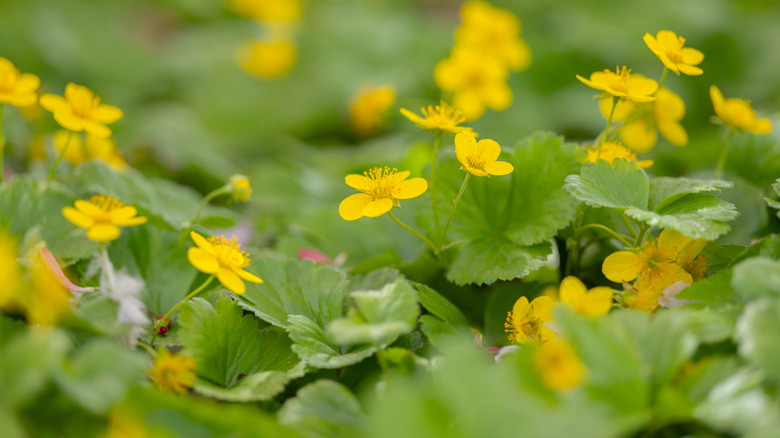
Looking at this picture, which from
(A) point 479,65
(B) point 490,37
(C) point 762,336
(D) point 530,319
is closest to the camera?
(C) point 762,336

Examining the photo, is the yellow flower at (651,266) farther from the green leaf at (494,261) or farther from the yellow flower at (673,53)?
the yellow flower at (673,53)

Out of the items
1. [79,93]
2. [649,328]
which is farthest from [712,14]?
[79,93]

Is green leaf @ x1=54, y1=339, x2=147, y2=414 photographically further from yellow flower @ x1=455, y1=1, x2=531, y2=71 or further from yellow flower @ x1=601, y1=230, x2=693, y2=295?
yellow flower @ x1=455, y1=1, x2=531, y2=71

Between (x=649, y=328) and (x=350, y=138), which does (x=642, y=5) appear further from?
(x=649, y=328)

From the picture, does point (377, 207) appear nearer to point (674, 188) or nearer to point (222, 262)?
point (222, 262)

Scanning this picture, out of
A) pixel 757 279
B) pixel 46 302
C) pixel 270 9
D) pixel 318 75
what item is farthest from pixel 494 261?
pixel 270 9

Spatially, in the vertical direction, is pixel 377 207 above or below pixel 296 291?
above

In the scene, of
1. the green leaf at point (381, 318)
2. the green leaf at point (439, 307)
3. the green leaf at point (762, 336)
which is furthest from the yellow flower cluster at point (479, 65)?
the green leaf at point (762, 336)
